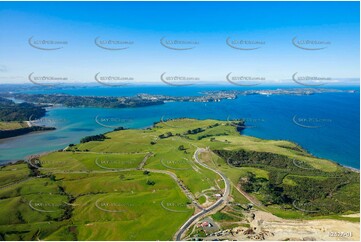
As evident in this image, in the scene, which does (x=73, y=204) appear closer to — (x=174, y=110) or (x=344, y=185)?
(x=344, y=185)

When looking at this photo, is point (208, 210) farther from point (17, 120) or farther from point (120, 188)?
point (17, 120)

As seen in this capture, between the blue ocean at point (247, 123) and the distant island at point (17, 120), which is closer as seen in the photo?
the blue ocean at point (247, 123)

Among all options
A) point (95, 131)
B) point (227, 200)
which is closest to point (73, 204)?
point (227, 200)

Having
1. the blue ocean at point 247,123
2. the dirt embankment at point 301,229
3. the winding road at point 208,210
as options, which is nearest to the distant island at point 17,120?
the blue ocean at point 247,123

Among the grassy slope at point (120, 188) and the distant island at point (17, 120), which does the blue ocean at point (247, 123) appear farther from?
the grassy slope at point (120, 188)

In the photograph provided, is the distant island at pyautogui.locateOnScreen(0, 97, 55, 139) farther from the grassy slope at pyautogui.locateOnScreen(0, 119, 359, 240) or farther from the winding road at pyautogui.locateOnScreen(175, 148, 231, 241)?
the winding road at pyautogui.locateOnScreen(175, 148, 231, 241)

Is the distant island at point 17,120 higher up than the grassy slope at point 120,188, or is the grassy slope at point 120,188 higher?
the distant island at point 17,120

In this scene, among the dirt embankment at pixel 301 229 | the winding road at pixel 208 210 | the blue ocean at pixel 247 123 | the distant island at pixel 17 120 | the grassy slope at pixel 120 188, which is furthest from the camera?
the distant island at pixel 17 120

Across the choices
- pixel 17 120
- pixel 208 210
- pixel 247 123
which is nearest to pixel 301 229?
pixel 208 210
